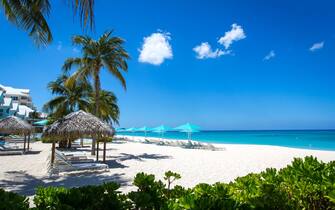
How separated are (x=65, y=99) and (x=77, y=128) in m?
10.2

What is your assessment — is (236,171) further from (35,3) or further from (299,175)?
(35,3)

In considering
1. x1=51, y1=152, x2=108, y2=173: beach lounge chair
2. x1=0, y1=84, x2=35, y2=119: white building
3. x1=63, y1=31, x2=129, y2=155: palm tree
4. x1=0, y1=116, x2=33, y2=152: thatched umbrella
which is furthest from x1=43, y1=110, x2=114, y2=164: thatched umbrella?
x1=0, y1=84, x2=35, y2=119: white building

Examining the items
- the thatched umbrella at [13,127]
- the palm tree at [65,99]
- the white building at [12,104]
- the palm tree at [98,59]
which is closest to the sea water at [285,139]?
the palm tree at [98,59]

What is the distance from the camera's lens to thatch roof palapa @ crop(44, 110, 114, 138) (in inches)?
436

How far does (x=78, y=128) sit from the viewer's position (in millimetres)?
11289

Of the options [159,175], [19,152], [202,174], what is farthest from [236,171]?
[19,152]

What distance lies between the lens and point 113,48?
632 inches

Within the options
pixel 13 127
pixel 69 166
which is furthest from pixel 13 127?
pixel 69 166

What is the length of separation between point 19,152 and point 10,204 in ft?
55.6

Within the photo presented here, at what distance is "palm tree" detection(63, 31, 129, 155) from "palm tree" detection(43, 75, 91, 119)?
4202mm

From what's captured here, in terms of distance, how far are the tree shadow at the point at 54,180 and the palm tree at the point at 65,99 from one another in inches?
425

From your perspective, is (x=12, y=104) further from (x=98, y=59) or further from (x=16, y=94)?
(x=98, y=59)

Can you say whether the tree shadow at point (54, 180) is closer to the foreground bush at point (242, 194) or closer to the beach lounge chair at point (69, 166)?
the beach lounge chair at point (69, 166)

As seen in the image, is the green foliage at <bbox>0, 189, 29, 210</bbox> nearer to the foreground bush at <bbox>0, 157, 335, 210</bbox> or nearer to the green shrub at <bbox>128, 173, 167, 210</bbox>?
the foreground bush at <bbox>0, 157, 335, 210</bbox>
